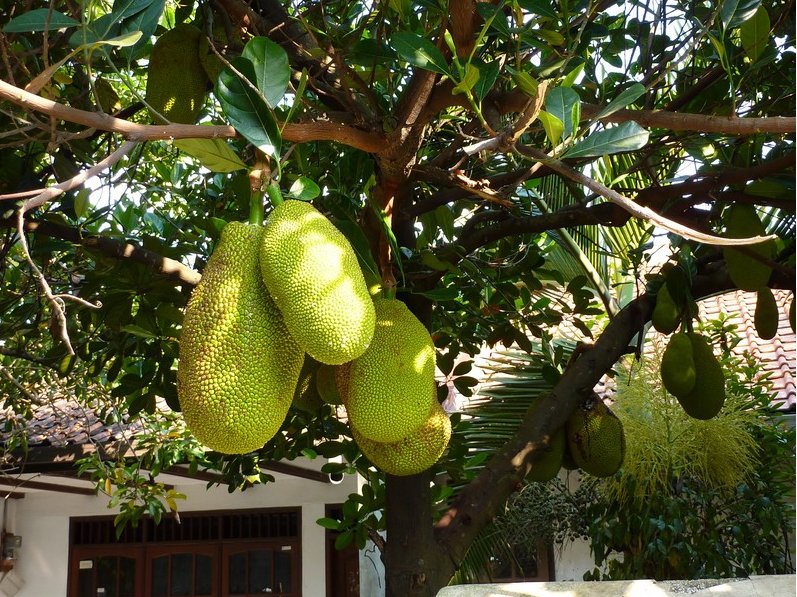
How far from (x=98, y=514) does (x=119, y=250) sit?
4956mm

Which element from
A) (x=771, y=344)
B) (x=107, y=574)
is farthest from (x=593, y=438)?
(x=107, y=574)

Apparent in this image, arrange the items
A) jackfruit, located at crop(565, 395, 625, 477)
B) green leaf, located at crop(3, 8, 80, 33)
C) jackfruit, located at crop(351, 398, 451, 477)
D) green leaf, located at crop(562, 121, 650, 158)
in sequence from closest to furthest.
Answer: green leaf, located at crop(562, 121, 650, 158) → green leaf, located at crop(3, 8, 80, 33) → jackfruit, located at crop(351, 398, 451, 477) → jackfruit, located at crop(565, 395, 625, 477)

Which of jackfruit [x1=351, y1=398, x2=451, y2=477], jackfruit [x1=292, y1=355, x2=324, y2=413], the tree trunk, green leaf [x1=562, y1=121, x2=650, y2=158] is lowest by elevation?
the tree trunk

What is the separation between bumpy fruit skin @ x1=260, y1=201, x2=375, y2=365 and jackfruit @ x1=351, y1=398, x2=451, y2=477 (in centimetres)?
36

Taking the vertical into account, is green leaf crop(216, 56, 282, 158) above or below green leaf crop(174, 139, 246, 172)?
above

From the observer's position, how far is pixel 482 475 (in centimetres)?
179

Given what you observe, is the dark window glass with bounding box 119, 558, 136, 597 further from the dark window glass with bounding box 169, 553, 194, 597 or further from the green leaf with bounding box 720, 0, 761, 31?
the green leaf with bounding box 720, 0, 761, 31

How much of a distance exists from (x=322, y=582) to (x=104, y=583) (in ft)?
5.28

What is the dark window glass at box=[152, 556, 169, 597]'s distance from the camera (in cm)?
598

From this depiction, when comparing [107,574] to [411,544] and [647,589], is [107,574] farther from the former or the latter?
[647,589]

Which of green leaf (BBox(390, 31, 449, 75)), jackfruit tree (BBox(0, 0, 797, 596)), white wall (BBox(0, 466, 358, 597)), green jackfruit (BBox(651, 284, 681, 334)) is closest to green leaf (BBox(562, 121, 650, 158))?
jackfruit tree (BBox(0, 0, 797, 596))

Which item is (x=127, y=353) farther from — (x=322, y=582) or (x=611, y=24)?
(x=322, y=582)

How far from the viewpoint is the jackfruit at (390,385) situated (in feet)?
4.20

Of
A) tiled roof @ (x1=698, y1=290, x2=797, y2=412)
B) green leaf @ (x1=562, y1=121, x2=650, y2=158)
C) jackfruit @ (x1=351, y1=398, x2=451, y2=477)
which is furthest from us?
tiled roof @ (x1=698, y1=290, x2=797, y2=412)
